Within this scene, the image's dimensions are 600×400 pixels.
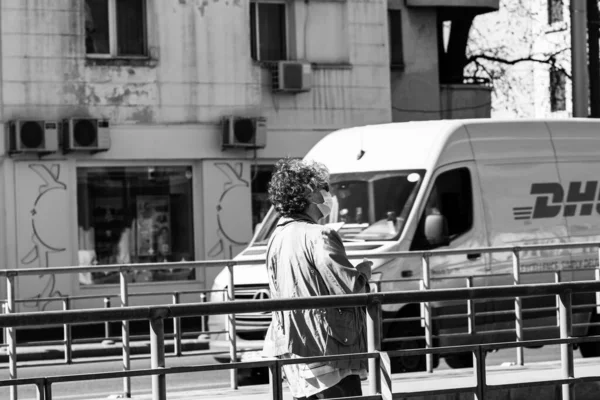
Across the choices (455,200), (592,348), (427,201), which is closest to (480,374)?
(427,201)

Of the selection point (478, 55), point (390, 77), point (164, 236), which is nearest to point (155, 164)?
point (164, 236)

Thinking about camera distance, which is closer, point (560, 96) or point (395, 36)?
point (395, 36)

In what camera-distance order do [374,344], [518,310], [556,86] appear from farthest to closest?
[556,86], [518,310], [374,344]

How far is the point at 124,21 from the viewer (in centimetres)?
2448

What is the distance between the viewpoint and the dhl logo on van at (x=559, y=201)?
14.3 meters

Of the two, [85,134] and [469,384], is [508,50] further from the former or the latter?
[469,384]

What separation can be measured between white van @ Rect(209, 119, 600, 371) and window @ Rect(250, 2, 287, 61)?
10.9m

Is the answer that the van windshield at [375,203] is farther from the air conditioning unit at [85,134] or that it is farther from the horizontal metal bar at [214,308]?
the air conditioning unit at [85,134]

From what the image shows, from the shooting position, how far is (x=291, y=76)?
983 inches

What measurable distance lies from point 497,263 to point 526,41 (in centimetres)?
1894

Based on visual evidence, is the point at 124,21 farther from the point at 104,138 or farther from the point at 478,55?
the point at 478,55

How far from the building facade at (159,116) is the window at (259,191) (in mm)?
30

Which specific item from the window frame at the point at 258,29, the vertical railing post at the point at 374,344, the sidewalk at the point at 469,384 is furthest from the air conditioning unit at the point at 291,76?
the vertical railing post at the point at 374,344

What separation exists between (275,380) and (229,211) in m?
18.6
